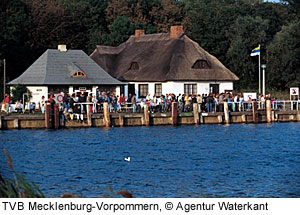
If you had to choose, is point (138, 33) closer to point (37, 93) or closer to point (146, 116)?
point (37, 93)

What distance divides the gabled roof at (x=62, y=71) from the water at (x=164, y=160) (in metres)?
12.2

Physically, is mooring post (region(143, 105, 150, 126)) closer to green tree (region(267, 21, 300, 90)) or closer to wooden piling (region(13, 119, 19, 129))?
wooden piling (region(13, 119, 19, 129))

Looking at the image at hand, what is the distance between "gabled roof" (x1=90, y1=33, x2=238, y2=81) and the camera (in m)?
66.1

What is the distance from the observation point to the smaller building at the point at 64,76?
57594mm

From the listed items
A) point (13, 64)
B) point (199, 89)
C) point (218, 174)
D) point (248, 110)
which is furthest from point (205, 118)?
point (13, 64)

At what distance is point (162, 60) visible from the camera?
6794cm

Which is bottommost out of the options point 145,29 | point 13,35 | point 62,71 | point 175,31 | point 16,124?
point 16,124

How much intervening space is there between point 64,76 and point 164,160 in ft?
89.7

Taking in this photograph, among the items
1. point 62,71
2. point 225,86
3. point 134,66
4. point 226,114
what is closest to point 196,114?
point 226,114

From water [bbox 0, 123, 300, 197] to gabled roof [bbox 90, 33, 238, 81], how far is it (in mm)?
15131

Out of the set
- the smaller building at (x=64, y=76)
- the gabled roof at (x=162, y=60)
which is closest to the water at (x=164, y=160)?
the smaller building at (x=64, y=76)

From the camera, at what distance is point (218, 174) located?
28734 millimetres

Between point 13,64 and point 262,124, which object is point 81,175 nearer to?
point 262,124

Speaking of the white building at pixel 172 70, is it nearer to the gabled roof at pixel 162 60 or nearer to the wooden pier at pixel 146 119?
the gabled roof at pixel 162 60
